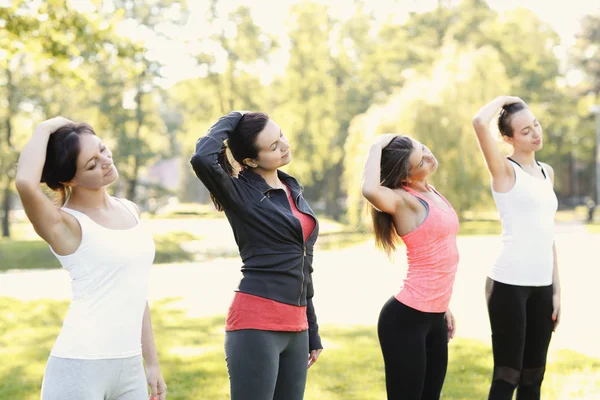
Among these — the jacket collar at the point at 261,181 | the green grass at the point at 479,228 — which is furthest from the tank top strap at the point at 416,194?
the green grass at the point at 479,228

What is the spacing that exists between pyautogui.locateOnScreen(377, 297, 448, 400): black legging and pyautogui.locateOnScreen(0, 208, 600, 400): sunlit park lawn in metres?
1.16

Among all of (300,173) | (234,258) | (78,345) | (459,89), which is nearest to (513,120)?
(78,345)

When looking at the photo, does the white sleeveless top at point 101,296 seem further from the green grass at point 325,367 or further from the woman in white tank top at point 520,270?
the green grass at point 325,367

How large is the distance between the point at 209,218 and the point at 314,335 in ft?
155

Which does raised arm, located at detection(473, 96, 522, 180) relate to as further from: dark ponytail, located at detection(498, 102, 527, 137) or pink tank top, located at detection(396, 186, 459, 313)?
pink tank top, located at detection(396, 186, 459, 313)

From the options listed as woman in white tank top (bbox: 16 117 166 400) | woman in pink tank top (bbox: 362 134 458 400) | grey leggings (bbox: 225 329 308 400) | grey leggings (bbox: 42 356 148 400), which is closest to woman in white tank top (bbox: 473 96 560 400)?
woman in pink tank top (bbox: 362 134 458 400)

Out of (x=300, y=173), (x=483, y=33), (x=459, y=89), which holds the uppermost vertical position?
(x=483, y=33)

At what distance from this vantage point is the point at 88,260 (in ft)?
8.44

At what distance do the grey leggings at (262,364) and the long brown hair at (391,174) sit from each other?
102 cm

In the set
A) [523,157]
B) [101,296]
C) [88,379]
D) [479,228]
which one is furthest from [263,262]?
[479,228]

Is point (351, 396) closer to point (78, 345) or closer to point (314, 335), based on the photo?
point (314, 335)

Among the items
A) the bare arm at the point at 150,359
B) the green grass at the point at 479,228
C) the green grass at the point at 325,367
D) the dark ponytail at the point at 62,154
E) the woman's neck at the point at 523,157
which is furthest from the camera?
the green grass at the point at 479,228

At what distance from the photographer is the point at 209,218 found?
50.1 meters

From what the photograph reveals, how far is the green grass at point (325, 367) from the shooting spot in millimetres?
6160
